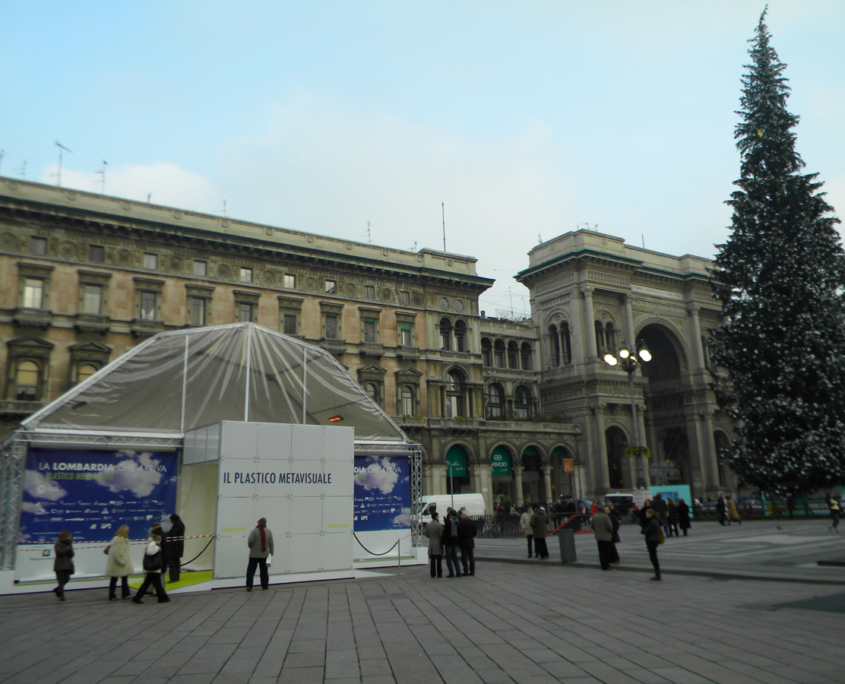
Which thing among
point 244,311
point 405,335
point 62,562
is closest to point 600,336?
point 405,335

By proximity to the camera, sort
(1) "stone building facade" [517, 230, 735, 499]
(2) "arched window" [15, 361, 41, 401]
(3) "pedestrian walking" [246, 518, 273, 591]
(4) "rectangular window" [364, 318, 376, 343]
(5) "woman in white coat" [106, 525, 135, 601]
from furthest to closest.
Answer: (1) "stone building facade" [517, 230, 735, 499]
(4) "rectangular window" [364, 318, 376, 343]
(2) "arched window" [15, 361, 41, 401]
(3) "pedestrian walking" [246, 518, 273, 591]
(5) "woman in white coat" [106, 525, 135, 601]

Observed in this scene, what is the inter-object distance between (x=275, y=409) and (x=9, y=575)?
8.55 m

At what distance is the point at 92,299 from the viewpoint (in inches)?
1480

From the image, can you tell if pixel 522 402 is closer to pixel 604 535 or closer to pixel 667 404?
pixel 667 404

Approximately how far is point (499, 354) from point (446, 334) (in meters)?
12.0

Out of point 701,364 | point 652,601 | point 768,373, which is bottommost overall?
point 652,601

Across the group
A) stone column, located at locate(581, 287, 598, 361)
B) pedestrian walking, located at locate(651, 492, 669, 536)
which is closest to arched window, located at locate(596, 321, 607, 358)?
stone column, located at locate(581, 287, 598, 361)

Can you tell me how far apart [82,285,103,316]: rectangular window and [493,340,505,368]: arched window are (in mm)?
33359

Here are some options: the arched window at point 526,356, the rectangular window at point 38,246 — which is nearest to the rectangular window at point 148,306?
the rectangular window at point 38,246

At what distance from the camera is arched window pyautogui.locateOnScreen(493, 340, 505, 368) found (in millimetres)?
59969

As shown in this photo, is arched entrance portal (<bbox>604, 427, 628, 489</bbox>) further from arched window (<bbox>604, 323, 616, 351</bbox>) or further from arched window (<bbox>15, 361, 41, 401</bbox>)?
arched window (<bbox>15, 361, 41, 401</bbox>)

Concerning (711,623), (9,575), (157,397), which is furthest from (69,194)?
(711,623)

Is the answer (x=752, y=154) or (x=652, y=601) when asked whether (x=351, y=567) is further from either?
(x=752, y=154)

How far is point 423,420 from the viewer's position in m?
46.1
